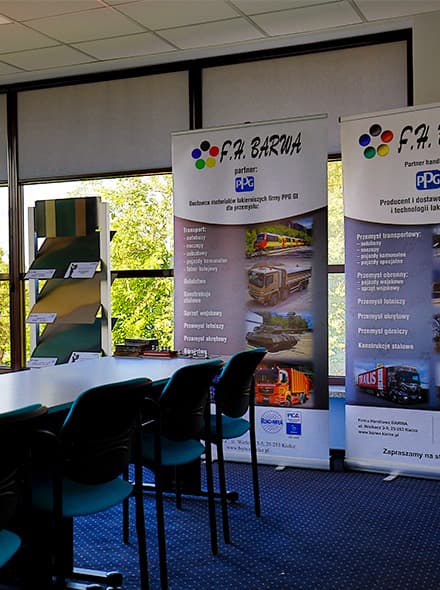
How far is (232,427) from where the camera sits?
150 inches

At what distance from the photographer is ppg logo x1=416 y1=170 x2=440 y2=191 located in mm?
4406

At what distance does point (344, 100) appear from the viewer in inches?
206

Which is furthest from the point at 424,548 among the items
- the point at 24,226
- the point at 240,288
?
the point at 24,226

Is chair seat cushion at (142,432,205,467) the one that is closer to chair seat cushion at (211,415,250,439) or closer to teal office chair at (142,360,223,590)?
teal office chair at (142,360,223,590)

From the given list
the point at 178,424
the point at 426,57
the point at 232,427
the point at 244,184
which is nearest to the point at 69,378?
the point at 178,424

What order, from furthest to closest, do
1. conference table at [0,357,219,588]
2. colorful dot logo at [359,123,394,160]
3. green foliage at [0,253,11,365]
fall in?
1. green foliage at [0,253,11,365]
2. colorful dot logo at [359,123,394,160]
3. conference table at [0,357,219,588]

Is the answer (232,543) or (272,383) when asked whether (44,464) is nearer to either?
(232,543)

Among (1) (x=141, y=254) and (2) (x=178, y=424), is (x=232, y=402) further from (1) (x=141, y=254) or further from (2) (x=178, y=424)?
(1) (x=141, y=254)

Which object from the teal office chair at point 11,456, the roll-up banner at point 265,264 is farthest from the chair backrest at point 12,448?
the roll-up banner at point 265,264

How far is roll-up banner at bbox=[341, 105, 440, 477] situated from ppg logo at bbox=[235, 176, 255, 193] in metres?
0.63


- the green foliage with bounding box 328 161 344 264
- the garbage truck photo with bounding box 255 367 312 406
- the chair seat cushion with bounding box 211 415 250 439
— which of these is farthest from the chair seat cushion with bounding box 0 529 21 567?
the green foliage with bounding box 328 161 344 264

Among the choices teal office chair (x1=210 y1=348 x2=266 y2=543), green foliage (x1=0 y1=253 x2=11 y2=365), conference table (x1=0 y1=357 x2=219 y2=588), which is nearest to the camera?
conference table (x1=0 y1=357 x2=219 y2=588)

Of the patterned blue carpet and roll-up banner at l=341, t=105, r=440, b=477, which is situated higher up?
roll-up banner at l=341, t=105, r=440, b=477

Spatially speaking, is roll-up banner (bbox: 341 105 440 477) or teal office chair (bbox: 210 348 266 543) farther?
roll-up banner (bbox: 341 105 440 477)
